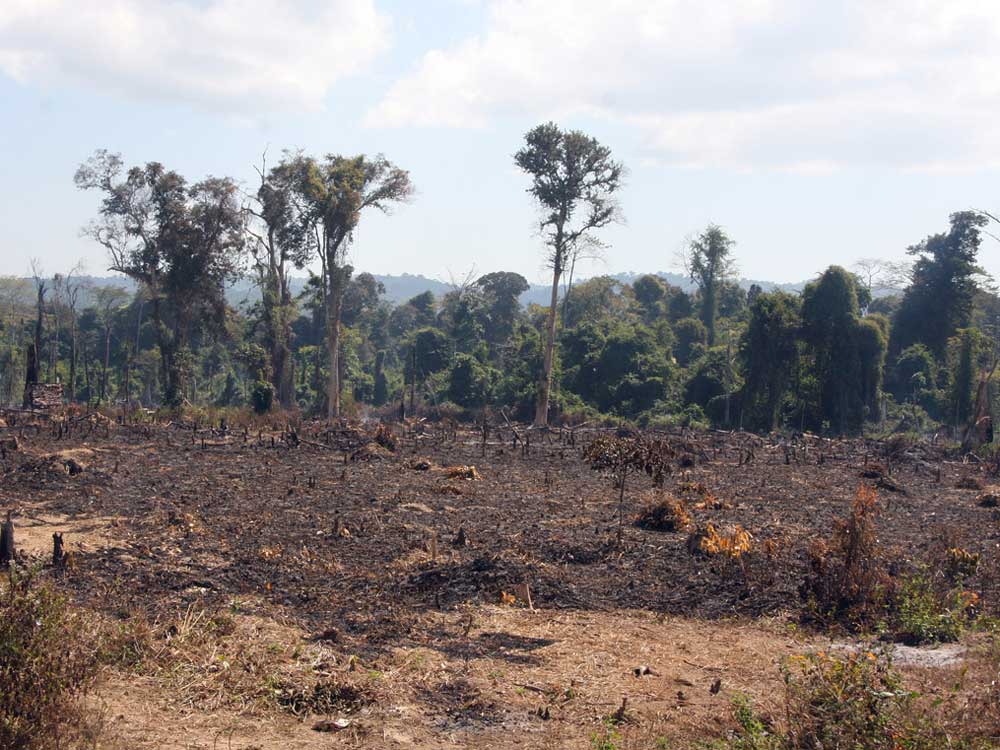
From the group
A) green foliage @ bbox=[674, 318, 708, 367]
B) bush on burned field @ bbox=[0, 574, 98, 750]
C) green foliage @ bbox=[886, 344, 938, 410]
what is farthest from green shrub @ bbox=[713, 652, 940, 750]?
green foliage @ bbox=[674, 318, 708, 367]

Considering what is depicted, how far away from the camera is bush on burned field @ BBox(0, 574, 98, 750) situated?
16.1ft

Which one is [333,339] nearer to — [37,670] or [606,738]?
[606,738]

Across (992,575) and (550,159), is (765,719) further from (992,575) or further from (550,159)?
(550,159)

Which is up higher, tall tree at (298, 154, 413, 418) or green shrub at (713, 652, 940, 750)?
tall tree at (298, 154, 413, 418)

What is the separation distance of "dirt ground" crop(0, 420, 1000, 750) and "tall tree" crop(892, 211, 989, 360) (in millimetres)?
23418

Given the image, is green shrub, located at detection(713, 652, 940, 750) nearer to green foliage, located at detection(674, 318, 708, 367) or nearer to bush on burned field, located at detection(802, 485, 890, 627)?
bush on burned field, located at detection(802, 485, 890, 627)

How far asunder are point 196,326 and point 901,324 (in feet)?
101

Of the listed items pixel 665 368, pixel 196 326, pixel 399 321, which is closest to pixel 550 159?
pixel 665 368

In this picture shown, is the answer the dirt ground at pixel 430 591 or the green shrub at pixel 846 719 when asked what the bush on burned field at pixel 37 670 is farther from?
the green shrub at pixel 846 719

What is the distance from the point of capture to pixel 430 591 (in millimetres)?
9500

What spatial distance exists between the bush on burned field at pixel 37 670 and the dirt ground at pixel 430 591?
18.6 inches

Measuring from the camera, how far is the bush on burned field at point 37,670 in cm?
491

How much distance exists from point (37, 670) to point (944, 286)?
41.1m

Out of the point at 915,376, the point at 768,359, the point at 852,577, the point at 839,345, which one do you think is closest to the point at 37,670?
the point at 852,577
